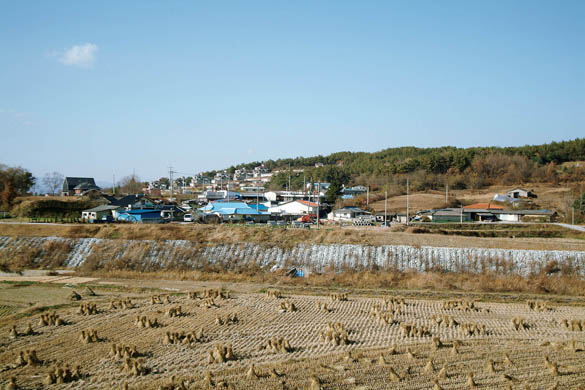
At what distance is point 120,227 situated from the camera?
85.3 feet

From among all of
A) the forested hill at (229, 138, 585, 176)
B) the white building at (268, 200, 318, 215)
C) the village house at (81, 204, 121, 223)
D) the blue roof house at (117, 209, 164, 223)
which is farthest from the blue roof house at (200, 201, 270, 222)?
the forested hill at (229, 138, 585, 176)

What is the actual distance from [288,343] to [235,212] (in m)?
25.6

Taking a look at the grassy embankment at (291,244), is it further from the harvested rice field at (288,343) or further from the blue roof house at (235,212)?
the blue roof house at (235,212)

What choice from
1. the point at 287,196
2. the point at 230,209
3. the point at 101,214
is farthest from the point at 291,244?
the point at 287,196

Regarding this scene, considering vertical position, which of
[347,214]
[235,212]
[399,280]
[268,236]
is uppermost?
[235,212]

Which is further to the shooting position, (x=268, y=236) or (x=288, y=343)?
(x=268, y=236)

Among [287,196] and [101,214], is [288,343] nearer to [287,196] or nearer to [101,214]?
[101,214]

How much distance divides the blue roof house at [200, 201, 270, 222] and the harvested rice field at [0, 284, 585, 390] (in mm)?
18298

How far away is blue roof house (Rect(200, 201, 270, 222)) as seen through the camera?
113 ft

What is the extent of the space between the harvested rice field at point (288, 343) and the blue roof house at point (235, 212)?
18.3m

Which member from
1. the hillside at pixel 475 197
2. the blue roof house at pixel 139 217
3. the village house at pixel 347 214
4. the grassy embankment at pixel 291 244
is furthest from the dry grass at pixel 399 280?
the hillside at pixel 475 197

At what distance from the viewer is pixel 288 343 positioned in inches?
416

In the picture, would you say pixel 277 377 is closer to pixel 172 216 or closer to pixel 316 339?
pixel 316 339

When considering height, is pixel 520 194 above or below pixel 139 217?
above
